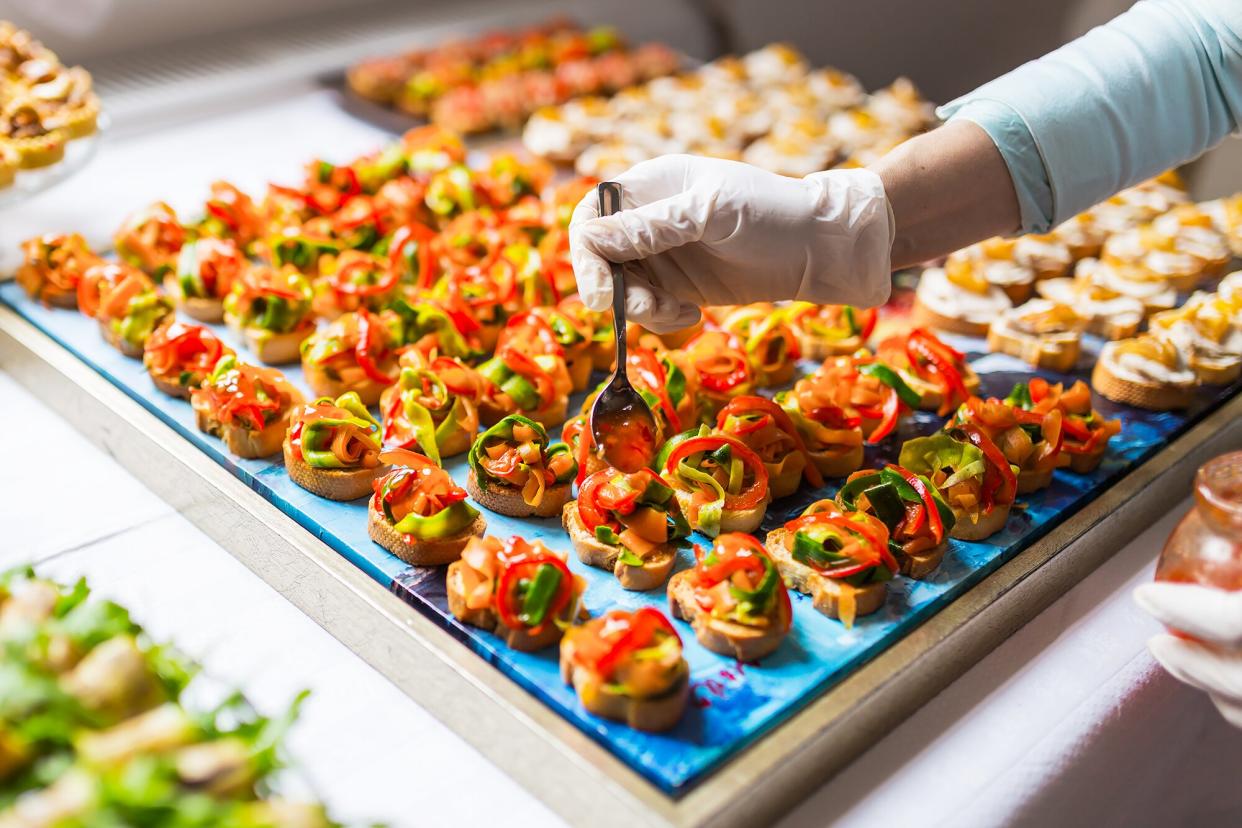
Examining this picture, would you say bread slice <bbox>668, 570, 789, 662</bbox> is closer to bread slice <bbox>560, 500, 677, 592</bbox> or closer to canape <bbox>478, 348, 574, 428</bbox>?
bread slice <bbox>560, 500, 677, 592</bbox>

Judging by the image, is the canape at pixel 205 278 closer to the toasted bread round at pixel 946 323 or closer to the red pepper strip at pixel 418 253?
the red pepper strip at pixel 418 253

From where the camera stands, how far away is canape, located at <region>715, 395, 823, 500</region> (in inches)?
83.7

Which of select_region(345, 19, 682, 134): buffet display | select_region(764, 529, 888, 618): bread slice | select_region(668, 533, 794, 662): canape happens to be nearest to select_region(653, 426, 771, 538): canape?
select_region(764, 529, 888, 618): bread slice

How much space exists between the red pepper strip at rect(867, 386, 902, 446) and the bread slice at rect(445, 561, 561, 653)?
0.88 metres

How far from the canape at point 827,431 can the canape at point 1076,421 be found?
0.35m

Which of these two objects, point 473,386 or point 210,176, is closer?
point 473,386

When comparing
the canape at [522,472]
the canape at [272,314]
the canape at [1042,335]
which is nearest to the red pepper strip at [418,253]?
the canape at [272,314]

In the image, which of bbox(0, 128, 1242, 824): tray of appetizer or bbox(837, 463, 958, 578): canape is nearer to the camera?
bbox(0, 128, 1242, 824): tray of appetizer

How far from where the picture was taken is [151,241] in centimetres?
290

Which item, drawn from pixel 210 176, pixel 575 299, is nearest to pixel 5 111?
pixel 210 176

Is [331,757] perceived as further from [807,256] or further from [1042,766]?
[807,256]

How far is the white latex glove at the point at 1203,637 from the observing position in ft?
4.95

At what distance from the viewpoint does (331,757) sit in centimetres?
168

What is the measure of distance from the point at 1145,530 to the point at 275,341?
1.88 metres
